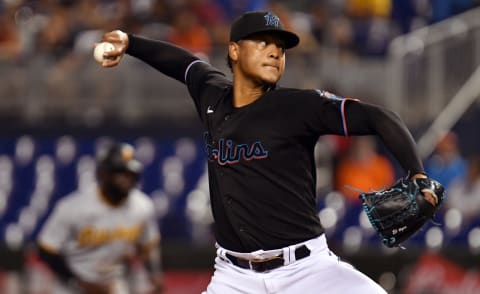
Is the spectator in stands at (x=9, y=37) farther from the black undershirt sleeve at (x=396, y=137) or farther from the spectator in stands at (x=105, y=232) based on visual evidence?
the black undershirt sleeve at (x=396, y=137)

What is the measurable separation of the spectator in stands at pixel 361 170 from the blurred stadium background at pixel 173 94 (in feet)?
0.46

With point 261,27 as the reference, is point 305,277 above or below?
below

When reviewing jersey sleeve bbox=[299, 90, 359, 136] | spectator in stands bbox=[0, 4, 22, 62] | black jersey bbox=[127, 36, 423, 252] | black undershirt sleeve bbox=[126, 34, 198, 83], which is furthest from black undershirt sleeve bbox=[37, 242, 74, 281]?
spectator in stands bbox=[0, 4, 22, 62]

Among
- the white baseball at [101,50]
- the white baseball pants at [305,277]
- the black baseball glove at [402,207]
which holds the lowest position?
the white baseball pants at [305,277]

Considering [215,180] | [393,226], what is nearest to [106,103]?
[215,180]

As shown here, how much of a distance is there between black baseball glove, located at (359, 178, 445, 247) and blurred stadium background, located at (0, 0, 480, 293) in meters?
5.45

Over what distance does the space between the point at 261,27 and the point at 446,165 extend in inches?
248

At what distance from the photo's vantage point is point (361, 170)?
35.7 ft

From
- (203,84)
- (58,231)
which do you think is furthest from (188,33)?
(203,84)

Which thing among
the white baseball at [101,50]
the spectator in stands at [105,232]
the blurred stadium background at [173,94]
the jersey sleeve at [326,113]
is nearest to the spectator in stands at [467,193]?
the blurred stadium background at [173,94]

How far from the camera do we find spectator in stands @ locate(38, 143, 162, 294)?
323 inches

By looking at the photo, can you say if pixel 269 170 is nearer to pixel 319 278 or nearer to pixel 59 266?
pixel 319 278

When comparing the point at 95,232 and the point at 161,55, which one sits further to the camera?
the point at 95,232

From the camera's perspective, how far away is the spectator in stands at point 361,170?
35.6 feet
